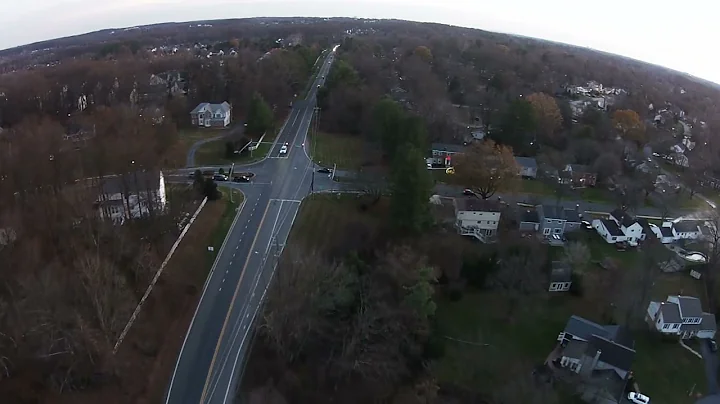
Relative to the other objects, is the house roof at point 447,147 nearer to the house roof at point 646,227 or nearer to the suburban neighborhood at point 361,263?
the suburban neighborhood at point 361,263

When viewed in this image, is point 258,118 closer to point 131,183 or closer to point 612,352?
point 131,183

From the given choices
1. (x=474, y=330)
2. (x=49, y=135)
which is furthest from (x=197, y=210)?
(x=474, y=330)

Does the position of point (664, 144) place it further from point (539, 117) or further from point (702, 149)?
point (539, 117)

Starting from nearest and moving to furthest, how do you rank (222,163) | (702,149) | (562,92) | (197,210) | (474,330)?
1. (474,330)
2. (197,210)
3. (222,163)
4. (702,149)
5. (562,92)

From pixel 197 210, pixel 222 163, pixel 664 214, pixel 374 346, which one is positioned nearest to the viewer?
pixel 374 346

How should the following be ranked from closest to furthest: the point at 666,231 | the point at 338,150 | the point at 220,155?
1. the point at 666,231
2. the point at 220,155
3. the point at 338,150

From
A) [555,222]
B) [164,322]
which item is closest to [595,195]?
[555,222]

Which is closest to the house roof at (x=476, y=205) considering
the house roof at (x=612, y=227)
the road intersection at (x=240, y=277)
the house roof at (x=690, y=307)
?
the road intersection at (x=240, y=277)
